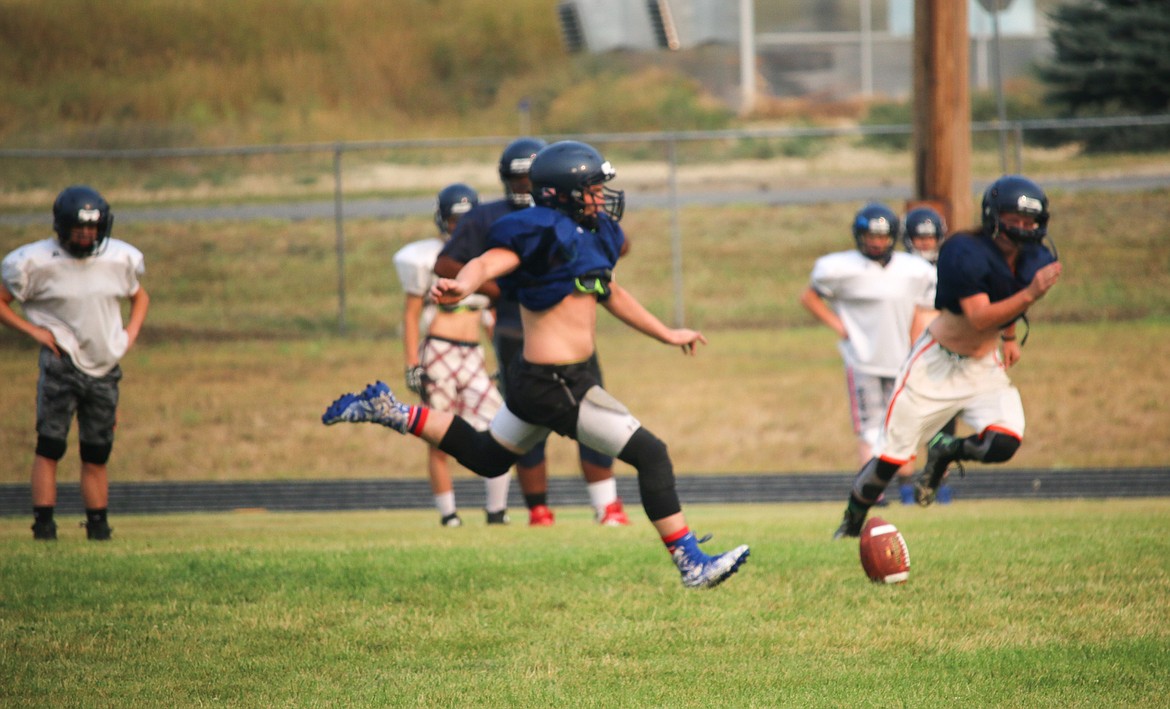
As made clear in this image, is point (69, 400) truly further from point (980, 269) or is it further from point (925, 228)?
point (925, 228)

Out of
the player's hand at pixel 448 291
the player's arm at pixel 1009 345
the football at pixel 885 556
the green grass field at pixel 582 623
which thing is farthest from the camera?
the player's arm at pixel 1009 345

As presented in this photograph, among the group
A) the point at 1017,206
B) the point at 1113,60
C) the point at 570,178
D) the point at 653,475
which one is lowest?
the point at 653,475

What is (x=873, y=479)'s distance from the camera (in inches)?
287

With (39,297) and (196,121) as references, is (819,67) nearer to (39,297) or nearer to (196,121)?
(196,121)

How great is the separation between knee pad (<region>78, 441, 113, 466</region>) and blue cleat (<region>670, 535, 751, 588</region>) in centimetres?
380

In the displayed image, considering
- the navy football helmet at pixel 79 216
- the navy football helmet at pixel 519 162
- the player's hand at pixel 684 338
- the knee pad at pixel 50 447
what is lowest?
the knee pad at pixel 50 447

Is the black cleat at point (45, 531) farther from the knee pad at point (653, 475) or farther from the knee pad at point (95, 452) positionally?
the knee pad at point (653, 475)

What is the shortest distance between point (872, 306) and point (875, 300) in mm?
46

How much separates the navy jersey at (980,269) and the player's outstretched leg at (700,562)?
1.96m

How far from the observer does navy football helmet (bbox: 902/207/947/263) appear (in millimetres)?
10523

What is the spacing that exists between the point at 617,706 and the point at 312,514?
6.36 meters

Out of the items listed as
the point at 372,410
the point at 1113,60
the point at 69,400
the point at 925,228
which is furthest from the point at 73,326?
the point at 1113,60

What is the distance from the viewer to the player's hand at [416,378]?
9.16 meters

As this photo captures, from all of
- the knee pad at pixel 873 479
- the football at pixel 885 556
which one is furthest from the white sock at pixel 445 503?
the football at pixel 885 556
